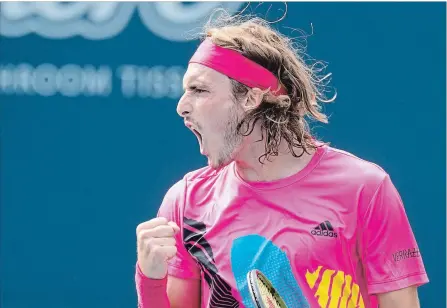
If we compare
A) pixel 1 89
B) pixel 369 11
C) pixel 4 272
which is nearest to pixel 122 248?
pixel 4 272

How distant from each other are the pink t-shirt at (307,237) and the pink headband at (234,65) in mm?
269

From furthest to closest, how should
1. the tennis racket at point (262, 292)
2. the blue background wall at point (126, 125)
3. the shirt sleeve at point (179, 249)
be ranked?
the blue background wall at point (126, 125) → the shirt sleeve at point (179, 249) → the tennis racket at point (262, 292)

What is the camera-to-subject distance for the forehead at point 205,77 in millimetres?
2885

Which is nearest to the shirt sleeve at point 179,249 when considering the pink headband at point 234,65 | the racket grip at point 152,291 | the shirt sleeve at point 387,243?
the racket grip at point 152,291

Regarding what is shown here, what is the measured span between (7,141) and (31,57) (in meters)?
0.47

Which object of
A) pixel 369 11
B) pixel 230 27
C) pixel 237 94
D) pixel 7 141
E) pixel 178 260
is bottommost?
pixel 178 260

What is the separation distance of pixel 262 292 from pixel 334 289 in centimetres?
20

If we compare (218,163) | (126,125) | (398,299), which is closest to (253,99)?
(218,163)

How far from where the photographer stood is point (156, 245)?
2.75 metres

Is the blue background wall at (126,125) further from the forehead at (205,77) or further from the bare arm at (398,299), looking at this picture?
the bare arm at (398,299)

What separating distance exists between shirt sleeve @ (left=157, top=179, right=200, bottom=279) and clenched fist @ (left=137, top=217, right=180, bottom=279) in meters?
0.16

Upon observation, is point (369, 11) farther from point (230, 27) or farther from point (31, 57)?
point (230, 27)

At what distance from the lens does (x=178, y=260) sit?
298cm

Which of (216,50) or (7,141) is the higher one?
(7,141)
